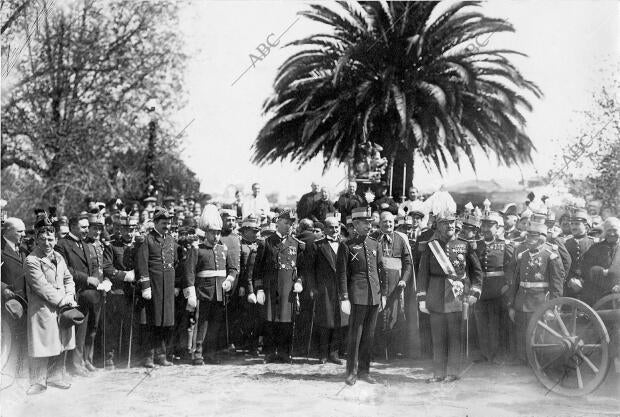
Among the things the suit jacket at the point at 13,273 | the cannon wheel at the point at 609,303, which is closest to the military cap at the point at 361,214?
the cannon wheel at the point at 609,303

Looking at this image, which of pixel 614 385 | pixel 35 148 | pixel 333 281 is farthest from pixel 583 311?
pixel 35 148

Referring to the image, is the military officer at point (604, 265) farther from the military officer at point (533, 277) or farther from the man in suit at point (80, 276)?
the man in suit at point (80, 276)

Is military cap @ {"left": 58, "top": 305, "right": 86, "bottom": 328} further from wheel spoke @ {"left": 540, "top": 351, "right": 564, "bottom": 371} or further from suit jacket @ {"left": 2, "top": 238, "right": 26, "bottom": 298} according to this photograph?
wheel spoke @ {"left": 540, "top": 351, "right": 564, "bottom": 371}

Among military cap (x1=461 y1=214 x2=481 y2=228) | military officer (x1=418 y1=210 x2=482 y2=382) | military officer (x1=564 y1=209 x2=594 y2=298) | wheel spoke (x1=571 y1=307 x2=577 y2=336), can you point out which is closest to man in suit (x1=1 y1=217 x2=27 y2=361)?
military officer (x1=418 y1=210 x2=482 y2=382)

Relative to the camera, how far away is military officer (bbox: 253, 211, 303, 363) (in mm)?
8398

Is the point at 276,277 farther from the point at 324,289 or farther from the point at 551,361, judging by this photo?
the point at 551,361

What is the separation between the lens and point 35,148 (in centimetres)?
1237

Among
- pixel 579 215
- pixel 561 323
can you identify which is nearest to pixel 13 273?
pixel 561 323

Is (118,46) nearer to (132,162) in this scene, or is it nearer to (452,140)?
(132,162)

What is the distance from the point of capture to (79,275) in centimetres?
762

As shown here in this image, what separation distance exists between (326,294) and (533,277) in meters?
2.46

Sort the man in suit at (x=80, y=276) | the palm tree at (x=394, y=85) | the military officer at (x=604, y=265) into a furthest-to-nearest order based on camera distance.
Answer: the palm tree at (x=394, y=85) → the man in suit at (x=80, y=276) → the military officer at (x=604, y=265)

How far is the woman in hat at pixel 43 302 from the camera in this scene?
21.2ft

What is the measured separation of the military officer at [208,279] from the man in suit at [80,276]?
1134mm
